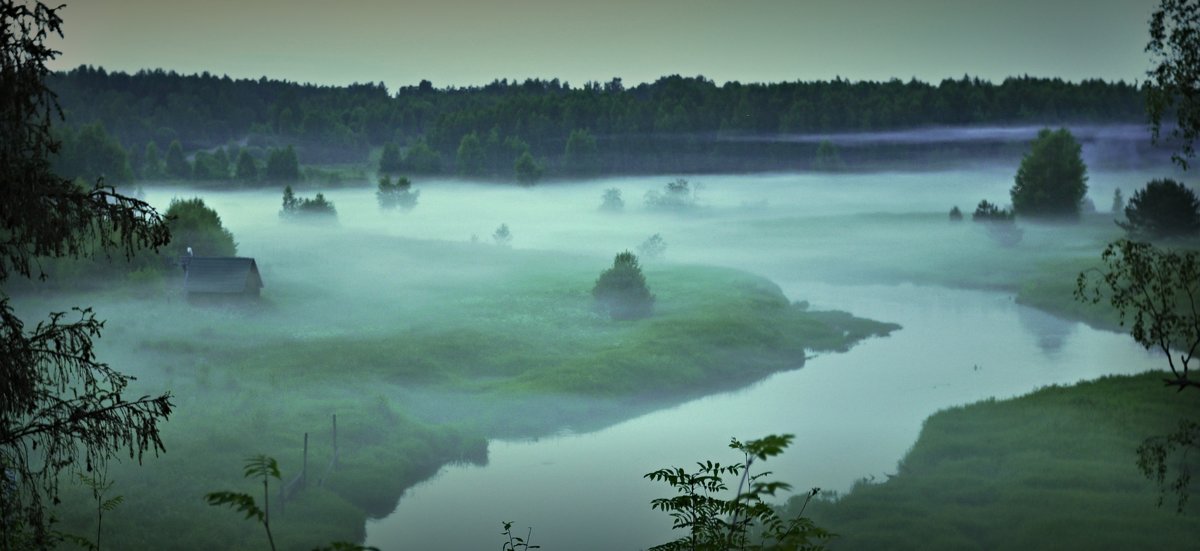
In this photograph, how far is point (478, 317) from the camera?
61062mm

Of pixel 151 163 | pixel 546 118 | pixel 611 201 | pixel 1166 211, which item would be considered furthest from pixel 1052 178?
pixel 151 163

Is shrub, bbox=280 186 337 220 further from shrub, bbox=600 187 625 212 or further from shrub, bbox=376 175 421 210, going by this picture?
shrub, bbox=600 187 625 212

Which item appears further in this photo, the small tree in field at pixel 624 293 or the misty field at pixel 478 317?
the small tree in field at pixel 624 293

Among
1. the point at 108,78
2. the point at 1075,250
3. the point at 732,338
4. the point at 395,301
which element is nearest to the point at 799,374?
the point at 732,338

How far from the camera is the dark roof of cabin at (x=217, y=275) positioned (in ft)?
183

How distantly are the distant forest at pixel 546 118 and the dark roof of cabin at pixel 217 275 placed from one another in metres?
21.0

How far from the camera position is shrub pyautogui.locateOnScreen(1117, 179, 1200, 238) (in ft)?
203

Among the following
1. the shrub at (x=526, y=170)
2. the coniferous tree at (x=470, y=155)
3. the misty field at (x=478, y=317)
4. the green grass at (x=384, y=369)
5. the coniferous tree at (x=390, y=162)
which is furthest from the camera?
the coniferous tree at (x=390, y=162)

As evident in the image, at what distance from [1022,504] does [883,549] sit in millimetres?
5397

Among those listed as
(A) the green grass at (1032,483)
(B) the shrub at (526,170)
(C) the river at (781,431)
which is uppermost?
(B) the shrub at (526,170)

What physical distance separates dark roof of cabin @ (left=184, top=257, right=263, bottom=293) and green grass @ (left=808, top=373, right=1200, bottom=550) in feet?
122

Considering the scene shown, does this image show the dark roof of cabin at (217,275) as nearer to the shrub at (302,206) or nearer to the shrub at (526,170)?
the shrub at (302,206)

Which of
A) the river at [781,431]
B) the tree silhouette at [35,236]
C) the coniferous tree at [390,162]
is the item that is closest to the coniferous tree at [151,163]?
the coniferous tree at [390,162]

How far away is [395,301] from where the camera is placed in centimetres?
6581
